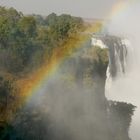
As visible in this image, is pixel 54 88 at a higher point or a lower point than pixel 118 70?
higher

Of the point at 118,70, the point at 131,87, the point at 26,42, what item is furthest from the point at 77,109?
the point at 131,87

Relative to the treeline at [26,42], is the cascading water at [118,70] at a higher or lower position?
lower

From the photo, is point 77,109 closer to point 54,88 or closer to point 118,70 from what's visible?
point 54,88

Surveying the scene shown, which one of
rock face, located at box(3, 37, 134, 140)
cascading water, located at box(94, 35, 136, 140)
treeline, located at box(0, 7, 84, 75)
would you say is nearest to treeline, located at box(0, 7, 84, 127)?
treeline, located at box(0, 7, 84, 75)

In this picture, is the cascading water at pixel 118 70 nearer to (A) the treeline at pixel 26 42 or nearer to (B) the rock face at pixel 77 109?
(A) the treeline at pixel 26 42

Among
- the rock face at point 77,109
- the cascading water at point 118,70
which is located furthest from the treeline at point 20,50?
the cascading water at point 118,70

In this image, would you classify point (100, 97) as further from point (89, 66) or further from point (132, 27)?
point (132, 27)

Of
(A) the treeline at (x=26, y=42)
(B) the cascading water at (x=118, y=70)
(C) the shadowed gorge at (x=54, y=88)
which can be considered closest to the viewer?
(C) the shadowed gorge at (x=54, y=88)

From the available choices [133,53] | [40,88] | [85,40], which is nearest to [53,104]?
[40,88]
